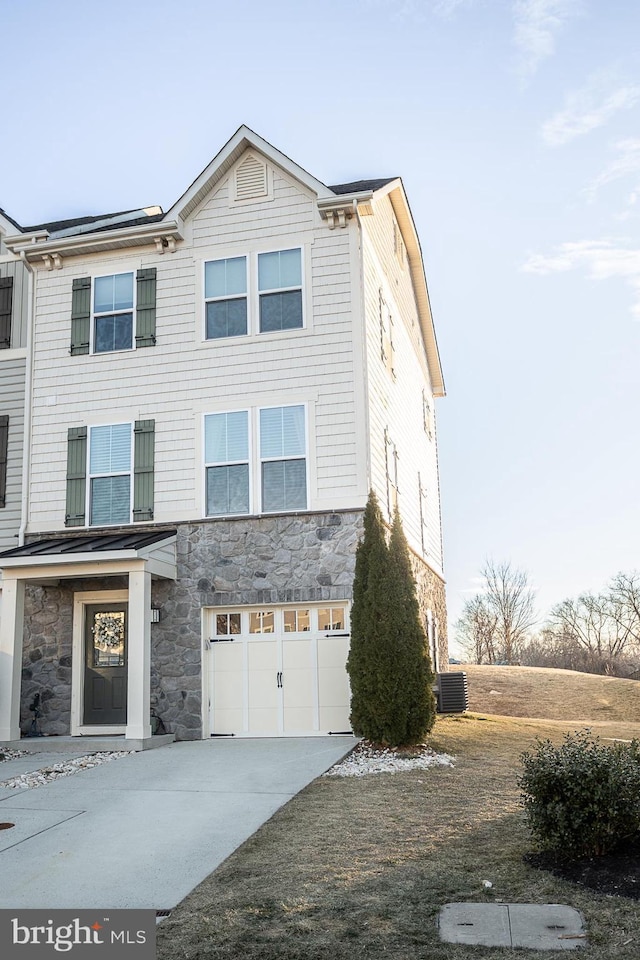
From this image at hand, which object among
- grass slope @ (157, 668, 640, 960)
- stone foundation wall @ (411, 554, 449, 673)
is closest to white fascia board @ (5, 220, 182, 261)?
stone foundation wall @ (411, 554, 449, 673)

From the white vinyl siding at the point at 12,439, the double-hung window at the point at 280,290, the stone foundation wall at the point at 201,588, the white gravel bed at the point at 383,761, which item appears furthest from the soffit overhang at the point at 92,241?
the white gravel bed at the point at 383,761

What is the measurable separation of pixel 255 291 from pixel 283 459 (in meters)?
2.91

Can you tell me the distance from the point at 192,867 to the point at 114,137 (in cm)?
1154

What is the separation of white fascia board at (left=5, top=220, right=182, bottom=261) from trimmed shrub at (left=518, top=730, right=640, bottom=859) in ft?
37.4

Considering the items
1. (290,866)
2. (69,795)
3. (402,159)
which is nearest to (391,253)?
(402,159)

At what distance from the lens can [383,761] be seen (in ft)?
33.9

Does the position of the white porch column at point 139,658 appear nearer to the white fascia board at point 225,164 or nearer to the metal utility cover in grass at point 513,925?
the white fascia board at point 225,164

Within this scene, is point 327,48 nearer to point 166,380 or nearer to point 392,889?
point 166,380

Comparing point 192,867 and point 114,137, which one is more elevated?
point 114,137

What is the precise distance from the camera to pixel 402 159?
56.9 ft

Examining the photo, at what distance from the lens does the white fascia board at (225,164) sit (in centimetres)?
1434

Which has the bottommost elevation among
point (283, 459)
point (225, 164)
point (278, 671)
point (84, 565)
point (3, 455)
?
point (278, 671)

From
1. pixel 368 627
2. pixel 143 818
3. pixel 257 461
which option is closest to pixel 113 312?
pixel 257 461

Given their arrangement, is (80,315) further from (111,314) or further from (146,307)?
(146,307)
